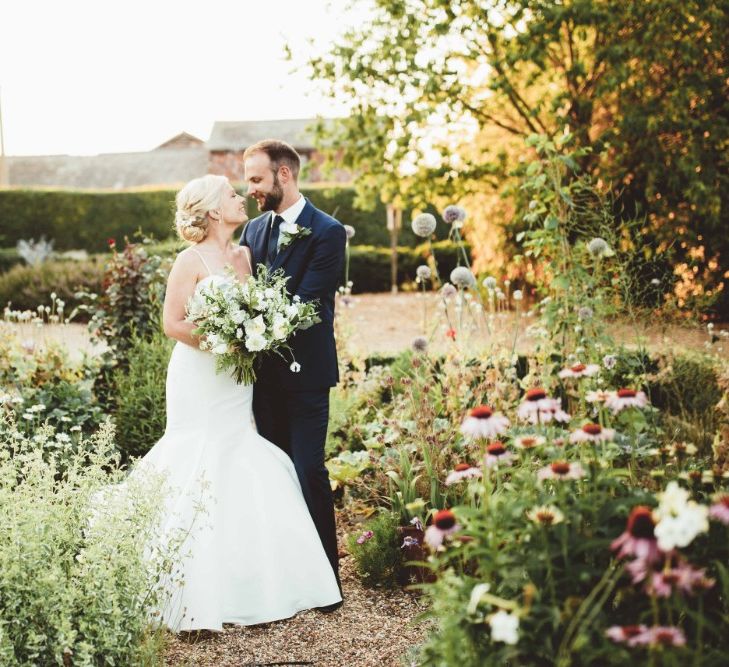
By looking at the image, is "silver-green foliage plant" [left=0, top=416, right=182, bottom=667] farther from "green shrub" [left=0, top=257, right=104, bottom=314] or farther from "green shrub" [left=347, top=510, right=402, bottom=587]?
"green shrub" [left=0, top=257, right=104, bottom=314]

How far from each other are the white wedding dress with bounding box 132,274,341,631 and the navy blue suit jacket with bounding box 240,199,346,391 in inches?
12.3

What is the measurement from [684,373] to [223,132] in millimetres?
36499

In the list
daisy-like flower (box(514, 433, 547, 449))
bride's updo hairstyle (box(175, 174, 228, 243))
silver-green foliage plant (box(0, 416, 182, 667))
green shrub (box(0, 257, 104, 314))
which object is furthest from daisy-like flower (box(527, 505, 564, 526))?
green shrub (box(0, 257, 104, 314))

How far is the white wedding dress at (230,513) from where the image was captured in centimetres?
365

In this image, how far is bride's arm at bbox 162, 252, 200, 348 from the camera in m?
3.91

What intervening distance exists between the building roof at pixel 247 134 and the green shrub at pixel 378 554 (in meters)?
35.1

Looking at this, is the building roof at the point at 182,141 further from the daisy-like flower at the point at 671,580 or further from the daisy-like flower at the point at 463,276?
the daisy-like flower at the point at 671,580

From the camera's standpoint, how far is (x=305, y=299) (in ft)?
12.6

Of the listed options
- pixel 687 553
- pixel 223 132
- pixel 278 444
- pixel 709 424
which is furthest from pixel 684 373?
pixel 223 132

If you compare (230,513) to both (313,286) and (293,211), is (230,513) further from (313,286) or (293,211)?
(293,211)

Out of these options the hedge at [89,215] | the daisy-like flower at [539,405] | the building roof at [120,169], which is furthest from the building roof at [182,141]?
the daisy-like flower at [539,405]

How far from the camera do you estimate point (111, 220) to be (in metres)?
21.2

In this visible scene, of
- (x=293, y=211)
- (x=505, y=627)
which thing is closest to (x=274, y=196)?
(x=293, y=211)

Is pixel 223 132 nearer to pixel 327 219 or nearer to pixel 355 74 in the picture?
pixel 355 74
